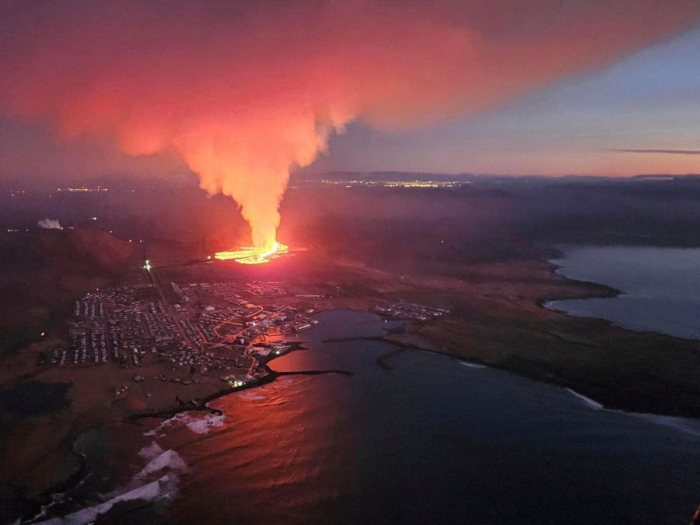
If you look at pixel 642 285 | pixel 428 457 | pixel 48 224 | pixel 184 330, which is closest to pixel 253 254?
pixel 184 330

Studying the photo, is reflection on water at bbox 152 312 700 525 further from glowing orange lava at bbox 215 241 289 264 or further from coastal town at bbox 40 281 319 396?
glowing orange lava at bbox 215 241 289 264

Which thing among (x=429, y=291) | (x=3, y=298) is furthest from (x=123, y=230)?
(x=429, y=291)

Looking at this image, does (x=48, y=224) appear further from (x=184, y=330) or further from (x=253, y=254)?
(x=184, y=330)

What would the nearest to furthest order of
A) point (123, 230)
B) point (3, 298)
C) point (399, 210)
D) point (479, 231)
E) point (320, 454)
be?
1. point (320, 454)
2. point (3, 298)
3. point (123, 230)
4. point (479, 231)
5. point (399, 210)

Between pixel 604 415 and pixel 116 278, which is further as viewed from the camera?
pixel 116 278

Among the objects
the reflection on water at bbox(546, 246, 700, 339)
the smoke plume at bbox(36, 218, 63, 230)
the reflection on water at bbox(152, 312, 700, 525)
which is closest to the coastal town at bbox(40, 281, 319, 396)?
the reflection on water at bbox(152, 312, 700, 525)

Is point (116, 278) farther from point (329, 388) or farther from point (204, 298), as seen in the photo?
point (329, 388)
